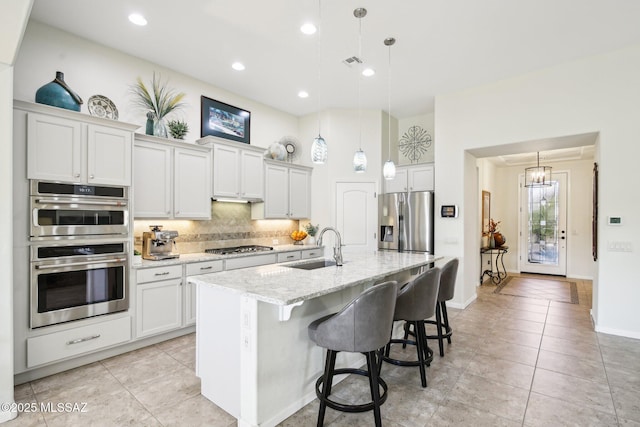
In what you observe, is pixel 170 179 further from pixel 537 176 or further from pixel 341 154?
pixel 537 176

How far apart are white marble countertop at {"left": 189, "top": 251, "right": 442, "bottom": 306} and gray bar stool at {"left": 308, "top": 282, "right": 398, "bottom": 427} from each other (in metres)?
0.20

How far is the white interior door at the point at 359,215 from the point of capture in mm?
5664

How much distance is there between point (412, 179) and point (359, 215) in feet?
3.60

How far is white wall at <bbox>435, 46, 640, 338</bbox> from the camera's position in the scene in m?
3.70

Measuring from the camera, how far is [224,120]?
480cm

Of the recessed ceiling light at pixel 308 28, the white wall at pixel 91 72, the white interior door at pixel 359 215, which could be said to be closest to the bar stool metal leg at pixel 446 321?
the white interior door at pixel 359 215

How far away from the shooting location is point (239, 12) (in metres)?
3.05

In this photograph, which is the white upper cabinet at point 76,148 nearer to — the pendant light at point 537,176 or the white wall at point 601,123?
the white wall at point 601,123

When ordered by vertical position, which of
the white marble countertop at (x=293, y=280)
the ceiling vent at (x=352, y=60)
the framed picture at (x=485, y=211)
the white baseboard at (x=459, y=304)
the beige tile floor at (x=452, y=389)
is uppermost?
the ceiling vent at (x=352, y=60)

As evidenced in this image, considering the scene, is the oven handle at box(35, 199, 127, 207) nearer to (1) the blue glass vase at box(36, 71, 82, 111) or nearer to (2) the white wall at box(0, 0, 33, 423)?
(2) the white wall at box(0, 0, 33, 423)

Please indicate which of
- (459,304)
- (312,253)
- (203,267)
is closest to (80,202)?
(203,267)

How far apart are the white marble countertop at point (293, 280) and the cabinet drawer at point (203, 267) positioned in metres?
1.36

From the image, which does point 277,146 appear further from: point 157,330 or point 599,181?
point 599,181

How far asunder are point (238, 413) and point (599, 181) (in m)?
4.62
